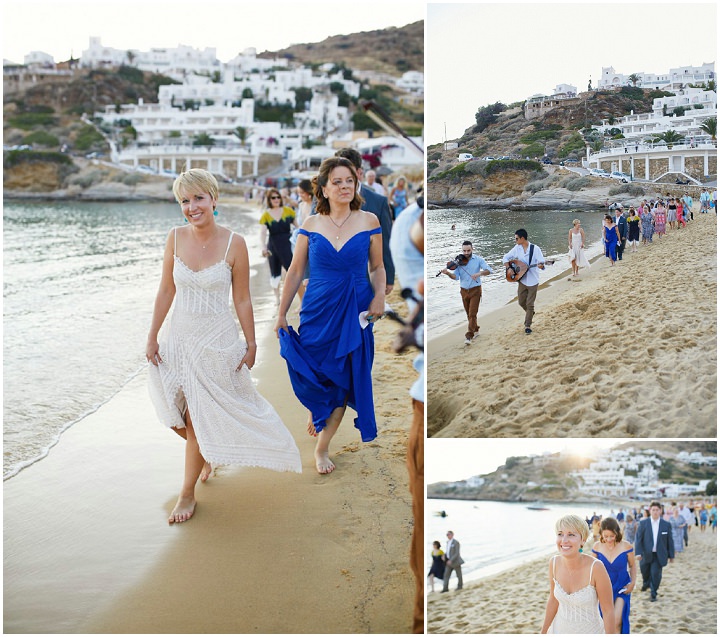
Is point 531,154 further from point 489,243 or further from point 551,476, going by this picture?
point 551,476

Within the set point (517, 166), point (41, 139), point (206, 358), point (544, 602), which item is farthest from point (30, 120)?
point (544, 602)

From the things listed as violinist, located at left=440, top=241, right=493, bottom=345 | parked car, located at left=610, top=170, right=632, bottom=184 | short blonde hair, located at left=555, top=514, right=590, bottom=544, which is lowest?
short blonde hair, located at left=555, top=514, right=590, bottom=544

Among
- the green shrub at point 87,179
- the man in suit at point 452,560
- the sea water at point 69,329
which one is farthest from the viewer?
the green shrub at point 87,179

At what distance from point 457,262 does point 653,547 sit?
54.2 inches

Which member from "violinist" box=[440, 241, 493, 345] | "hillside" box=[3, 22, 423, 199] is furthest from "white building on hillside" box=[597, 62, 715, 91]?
"hillside" box=[3, 22, 423, 199]

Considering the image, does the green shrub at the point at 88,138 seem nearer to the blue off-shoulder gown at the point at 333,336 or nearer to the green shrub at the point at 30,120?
the green shrub at the point at 30,120

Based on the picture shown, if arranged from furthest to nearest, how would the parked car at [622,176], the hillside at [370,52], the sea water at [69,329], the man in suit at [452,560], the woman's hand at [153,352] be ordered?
the hillside at [370,52]
the sea water at [69,329]
the parked car at [622,176]
the woman's hand at [153,352]
the man in suit at [452,560]

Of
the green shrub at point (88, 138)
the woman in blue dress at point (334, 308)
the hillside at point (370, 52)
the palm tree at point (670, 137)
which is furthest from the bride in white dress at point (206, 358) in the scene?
the hillside at point (370, 52)

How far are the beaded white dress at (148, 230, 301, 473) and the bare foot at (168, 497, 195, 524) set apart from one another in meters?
0.32

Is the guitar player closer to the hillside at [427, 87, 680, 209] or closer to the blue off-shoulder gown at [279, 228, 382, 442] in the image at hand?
the hillside at [427, 87, 680, 209]

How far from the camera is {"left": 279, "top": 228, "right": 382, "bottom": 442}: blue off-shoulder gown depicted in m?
3.64

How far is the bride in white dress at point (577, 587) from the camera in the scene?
2.75 meters

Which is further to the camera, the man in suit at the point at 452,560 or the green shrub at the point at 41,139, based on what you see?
the green shrub at the point at 41,139

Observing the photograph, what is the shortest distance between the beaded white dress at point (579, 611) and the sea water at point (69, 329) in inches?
112
